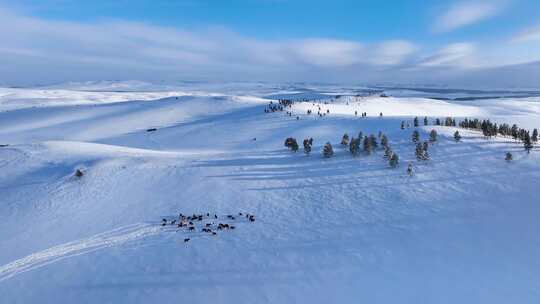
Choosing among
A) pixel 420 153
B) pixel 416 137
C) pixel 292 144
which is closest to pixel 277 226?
pixel 420 153

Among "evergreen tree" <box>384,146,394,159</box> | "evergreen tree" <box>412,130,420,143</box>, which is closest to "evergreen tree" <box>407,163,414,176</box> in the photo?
"evergreen tree" <box>384,146,394,159</box>

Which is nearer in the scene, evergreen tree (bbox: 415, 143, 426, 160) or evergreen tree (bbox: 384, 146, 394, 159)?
evergreen tree (bbox: 415, 143, 426, 160)

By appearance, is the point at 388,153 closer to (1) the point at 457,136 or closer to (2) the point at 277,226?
(1) the point at 457,136

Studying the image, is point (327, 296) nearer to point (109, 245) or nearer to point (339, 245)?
point (339, 245)

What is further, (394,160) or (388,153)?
(388,153)

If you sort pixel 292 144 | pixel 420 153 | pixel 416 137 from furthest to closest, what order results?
pixel 292 144, pixel 416 137, pixel 420 153

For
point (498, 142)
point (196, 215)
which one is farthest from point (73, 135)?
point (498, 142)

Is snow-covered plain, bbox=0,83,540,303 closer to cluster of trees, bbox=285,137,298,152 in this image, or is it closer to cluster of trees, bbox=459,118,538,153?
cluster of trees, bbox=459,118,538,153
